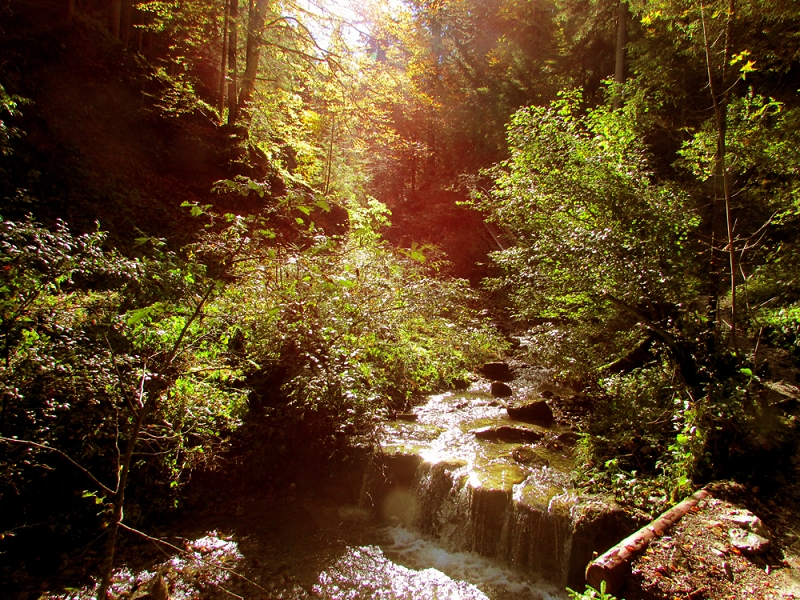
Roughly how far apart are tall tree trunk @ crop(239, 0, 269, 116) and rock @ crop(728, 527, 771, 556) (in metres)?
14.0

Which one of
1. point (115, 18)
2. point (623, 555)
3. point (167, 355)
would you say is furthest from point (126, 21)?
point (623, 555)

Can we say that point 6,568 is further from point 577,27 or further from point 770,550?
point 577,27

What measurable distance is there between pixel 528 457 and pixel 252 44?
44.4 feet

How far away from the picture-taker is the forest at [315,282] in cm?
441

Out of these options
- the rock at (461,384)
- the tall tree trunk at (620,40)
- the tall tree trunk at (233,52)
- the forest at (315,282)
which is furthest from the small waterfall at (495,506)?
the tall tree trunk at (620,40)

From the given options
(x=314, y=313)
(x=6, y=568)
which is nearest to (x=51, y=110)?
(x=314, y=313)

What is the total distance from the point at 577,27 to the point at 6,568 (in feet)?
64.3

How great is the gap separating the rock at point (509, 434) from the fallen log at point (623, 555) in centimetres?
327

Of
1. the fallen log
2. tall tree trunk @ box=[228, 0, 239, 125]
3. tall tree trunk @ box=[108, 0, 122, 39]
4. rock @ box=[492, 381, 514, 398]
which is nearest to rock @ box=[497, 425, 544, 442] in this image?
rock @ box=[492, 381, 514, 398]

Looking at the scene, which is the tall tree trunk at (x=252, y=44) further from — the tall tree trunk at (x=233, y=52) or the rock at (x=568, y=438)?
the rock at (x=568, y=438)

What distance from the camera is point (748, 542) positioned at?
3.84 metres

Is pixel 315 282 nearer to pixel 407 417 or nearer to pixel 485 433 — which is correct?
pixel 407 417

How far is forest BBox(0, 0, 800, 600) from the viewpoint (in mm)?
4406

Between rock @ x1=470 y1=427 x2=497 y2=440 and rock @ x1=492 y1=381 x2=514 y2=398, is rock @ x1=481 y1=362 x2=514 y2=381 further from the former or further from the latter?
rock @ x1=470 y1=427 x2=497 y2=440
